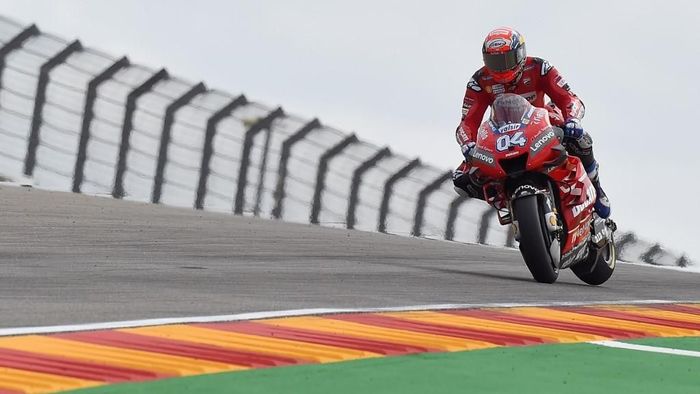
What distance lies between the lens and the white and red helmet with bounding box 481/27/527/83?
10.2 m

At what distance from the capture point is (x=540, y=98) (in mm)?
10711

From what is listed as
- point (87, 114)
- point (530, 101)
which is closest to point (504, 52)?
point (530, 101)

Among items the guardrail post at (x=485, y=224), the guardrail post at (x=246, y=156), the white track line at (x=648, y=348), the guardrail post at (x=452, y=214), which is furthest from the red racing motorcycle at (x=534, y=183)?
the guardrail post at (x=485, y=224)

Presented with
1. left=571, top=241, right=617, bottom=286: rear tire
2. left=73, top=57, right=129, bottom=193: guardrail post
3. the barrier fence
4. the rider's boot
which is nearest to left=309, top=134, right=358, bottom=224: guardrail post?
the barrier fence

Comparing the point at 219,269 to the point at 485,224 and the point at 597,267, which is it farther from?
the point at 485,224

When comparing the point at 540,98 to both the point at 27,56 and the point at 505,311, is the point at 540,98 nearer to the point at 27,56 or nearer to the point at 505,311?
the point at 505,311

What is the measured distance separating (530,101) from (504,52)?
0.60m

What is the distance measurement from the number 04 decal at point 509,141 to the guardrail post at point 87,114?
28.7 ft

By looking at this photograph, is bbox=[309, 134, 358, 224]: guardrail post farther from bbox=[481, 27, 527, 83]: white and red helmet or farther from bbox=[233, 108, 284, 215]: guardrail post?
bbox=[481, 27, 527, 83]: white and red helmet

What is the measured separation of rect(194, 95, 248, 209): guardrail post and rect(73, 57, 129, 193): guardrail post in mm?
1235

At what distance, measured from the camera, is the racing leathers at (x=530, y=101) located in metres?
10.5

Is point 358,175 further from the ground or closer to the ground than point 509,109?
closer to the ground

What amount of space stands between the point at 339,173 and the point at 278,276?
8.44 m

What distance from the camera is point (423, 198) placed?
1825 cm
